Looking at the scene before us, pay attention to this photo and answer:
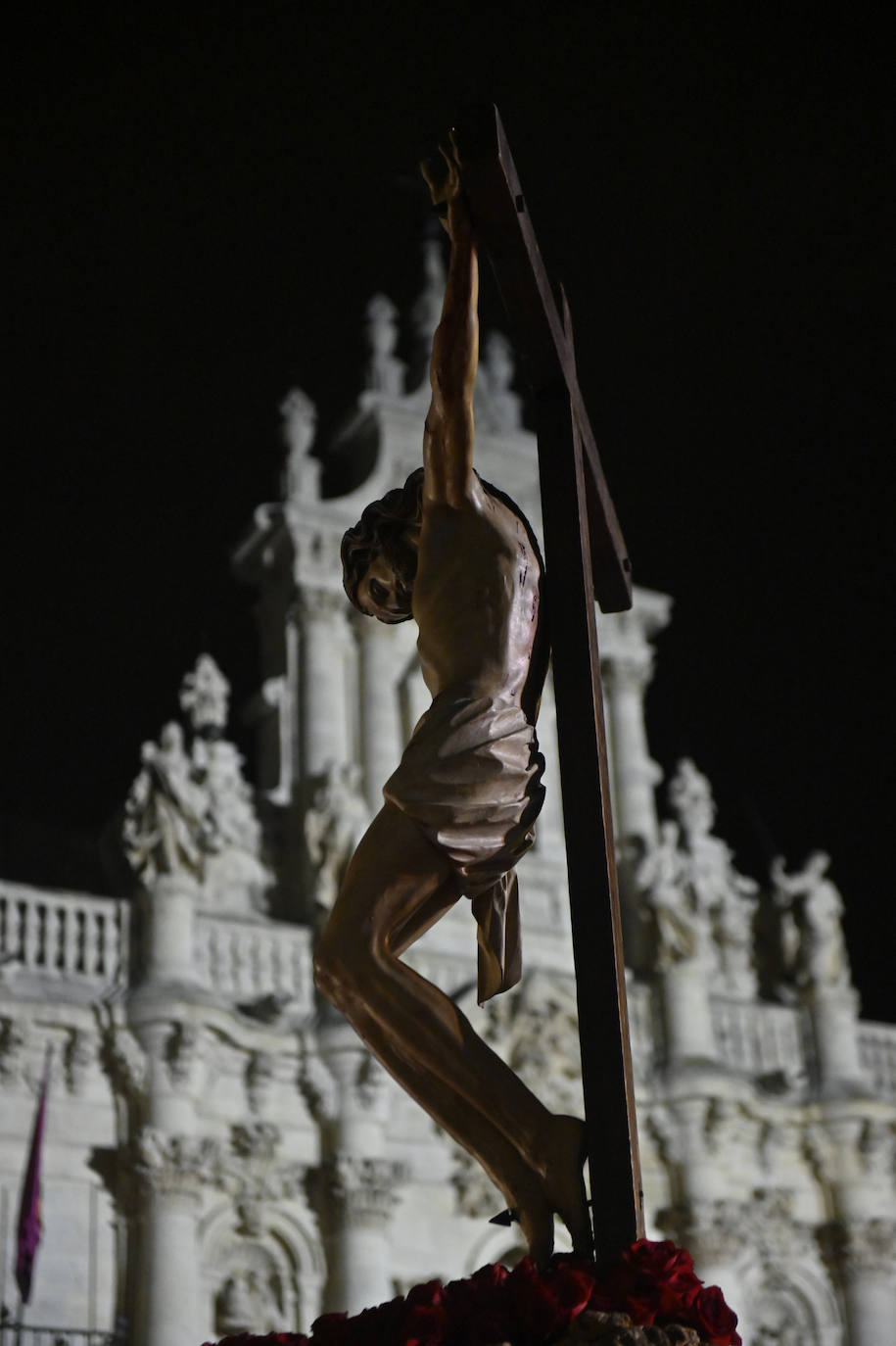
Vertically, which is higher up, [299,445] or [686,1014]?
[299,445]

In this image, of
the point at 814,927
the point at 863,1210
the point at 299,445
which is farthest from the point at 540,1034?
the point at 299,445

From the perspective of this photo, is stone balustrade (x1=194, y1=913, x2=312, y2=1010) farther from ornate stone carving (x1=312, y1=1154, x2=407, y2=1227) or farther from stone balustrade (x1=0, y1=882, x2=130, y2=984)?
ornate stone carving (x1=312, y1=1154, x2=407, y2=1227)

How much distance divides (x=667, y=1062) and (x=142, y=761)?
17.5 ft

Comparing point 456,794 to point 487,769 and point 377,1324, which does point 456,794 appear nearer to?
point 487,769

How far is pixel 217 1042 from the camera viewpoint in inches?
574

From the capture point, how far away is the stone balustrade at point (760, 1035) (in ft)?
57.9

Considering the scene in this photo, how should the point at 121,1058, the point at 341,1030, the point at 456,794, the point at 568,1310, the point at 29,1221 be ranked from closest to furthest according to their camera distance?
the point at 568,1310
the point at 456,794
the point at 29,1221
the point at 121,1058
the point at 341,1030

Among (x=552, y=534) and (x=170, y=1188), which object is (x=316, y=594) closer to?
(x=170, y=1188)

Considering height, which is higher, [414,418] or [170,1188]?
[414,418]

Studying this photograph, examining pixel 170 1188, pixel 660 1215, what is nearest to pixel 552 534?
pixel 170 1188

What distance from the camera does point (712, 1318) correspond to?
10.7 feet

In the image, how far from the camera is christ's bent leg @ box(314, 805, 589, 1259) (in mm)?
3598

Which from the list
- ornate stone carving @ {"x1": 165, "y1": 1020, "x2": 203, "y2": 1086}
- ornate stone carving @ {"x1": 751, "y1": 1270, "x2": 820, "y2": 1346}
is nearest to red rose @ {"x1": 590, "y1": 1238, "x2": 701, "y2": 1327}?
ornate stone carving @ {"x1": 165, "y1": 1020, "x2": 203, "y2": 1086}

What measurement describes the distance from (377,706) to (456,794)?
13.6 m
